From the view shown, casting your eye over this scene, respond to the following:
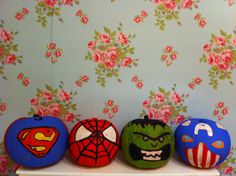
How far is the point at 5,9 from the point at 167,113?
43.8 inches

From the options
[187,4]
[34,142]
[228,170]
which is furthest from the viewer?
[228,170]

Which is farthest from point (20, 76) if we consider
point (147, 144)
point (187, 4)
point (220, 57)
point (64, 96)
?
point (220, 57)

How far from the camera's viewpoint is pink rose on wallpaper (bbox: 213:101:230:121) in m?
1.45

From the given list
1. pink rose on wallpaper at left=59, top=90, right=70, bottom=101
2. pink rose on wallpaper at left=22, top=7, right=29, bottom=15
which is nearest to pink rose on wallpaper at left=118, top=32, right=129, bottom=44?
pink rose on wallpaper at left=59, top=90, right=70, bottom=101

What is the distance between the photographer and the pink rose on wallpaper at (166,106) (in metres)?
1.45

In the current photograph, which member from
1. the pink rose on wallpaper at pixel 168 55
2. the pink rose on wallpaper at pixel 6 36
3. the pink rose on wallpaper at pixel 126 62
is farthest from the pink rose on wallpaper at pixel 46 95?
the pink rose on wallpaper at pixel 168 55

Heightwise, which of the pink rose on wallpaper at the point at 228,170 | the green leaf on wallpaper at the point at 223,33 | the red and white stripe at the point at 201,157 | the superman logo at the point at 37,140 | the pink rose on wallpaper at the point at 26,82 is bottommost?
the pink rose on wallpaper at the point at 228,170

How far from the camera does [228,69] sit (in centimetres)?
143

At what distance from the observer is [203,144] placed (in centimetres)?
119

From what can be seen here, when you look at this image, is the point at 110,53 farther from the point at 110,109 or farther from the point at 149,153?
the point at 149,153

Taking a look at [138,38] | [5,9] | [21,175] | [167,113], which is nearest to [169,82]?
[167,113]

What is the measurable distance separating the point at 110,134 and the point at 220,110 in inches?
27.0

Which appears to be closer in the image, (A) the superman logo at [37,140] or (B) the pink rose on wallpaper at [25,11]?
(A) the superman logo at [37,140]

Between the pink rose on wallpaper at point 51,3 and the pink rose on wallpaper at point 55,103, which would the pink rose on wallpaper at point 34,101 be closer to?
the pink rose on wallpaper at point 55,103
